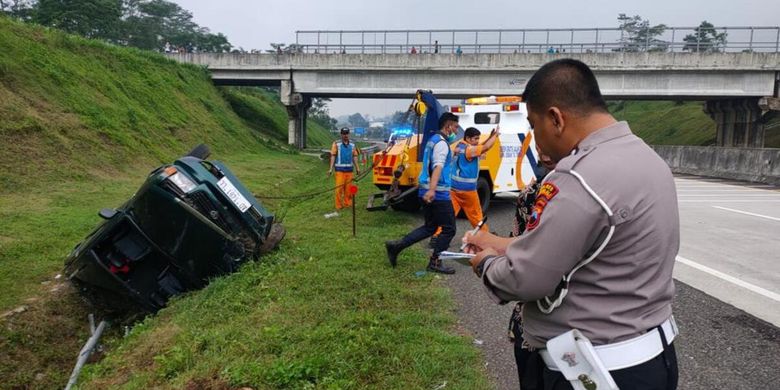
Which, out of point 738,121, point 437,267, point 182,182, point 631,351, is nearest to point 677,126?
point 738,121

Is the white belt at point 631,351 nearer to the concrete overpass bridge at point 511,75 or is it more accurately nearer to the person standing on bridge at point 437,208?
the person standing on bridge at point 437,208

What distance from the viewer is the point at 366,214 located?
10.6 meters

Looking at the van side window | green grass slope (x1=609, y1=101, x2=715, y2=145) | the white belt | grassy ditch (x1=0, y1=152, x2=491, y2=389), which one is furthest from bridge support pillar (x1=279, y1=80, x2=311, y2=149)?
the white belt

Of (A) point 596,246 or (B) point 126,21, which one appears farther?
(B) point 126,21

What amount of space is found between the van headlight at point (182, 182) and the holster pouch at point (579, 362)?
14.3 ft

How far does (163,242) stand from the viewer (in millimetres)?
5277

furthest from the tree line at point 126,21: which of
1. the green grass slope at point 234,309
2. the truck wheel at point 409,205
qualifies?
the truck wheel at point 409,205

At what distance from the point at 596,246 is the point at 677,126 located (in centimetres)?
4976

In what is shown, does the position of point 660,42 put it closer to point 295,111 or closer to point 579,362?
point 295,111

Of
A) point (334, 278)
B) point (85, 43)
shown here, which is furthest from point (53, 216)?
point (85, 43)

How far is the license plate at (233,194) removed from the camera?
5722 mm

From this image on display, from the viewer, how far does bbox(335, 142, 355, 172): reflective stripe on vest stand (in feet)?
37.0

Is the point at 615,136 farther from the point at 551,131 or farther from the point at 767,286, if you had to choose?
the point at 767,286

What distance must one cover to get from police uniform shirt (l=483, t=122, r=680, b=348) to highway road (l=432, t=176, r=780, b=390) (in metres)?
2.13
